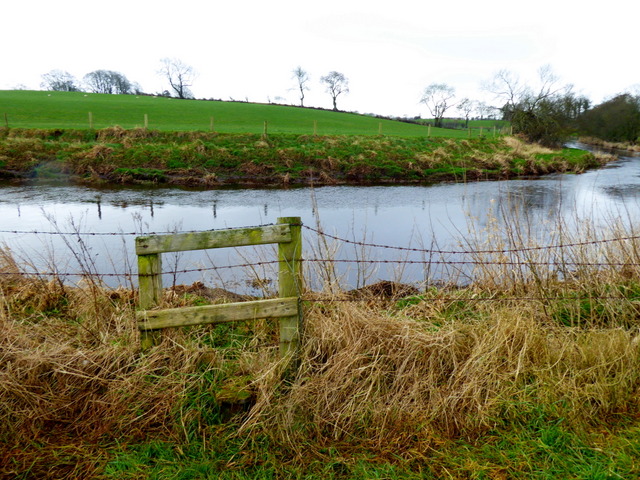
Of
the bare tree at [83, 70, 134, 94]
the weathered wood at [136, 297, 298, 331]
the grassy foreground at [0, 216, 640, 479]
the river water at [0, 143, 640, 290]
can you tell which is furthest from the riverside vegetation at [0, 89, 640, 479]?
the bare tree at [83, 70, 134, 94]

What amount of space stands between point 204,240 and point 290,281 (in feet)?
2.85

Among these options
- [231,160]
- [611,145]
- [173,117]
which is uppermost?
[173,117]

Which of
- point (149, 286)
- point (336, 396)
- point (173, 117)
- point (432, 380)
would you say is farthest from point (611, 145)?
point (149, 286)

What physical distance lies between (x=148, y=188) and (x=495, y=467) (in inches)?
894

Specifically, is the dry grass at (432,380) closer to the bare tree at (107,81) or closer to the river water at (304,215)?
the river water at (304,215)

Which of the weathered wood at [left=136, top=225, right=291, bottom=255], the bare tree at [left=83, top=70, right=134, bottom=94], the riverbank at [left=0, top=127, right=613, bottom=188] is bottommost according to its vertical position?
the weathered wood at [left=136, top=225, right=291, bottom=255]

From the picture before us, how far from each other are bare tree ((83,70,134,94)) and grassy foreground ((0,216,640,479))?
4372 inches

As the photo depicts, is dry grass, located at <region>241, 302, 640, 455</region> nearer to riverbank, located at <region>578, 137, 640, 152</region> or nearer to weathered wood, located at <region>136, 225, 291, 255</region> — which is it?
weathered wood, located at <region>136, 225, 291, 255</region>

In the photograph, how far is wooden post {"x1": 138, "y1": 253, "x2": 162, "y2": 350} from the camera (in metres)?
4.19

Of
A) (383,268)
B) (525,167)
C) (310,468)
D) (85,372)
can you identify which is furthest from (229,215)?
(525,167)

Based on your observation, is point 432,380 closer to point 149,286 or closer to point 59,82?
point 149,286

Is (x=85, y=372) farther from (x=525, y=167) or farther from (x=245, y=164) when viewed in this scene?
(x=525, y=167)

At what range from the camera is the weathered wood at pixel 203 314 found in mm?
4051

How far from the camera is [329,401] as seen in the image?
12.7 feet
